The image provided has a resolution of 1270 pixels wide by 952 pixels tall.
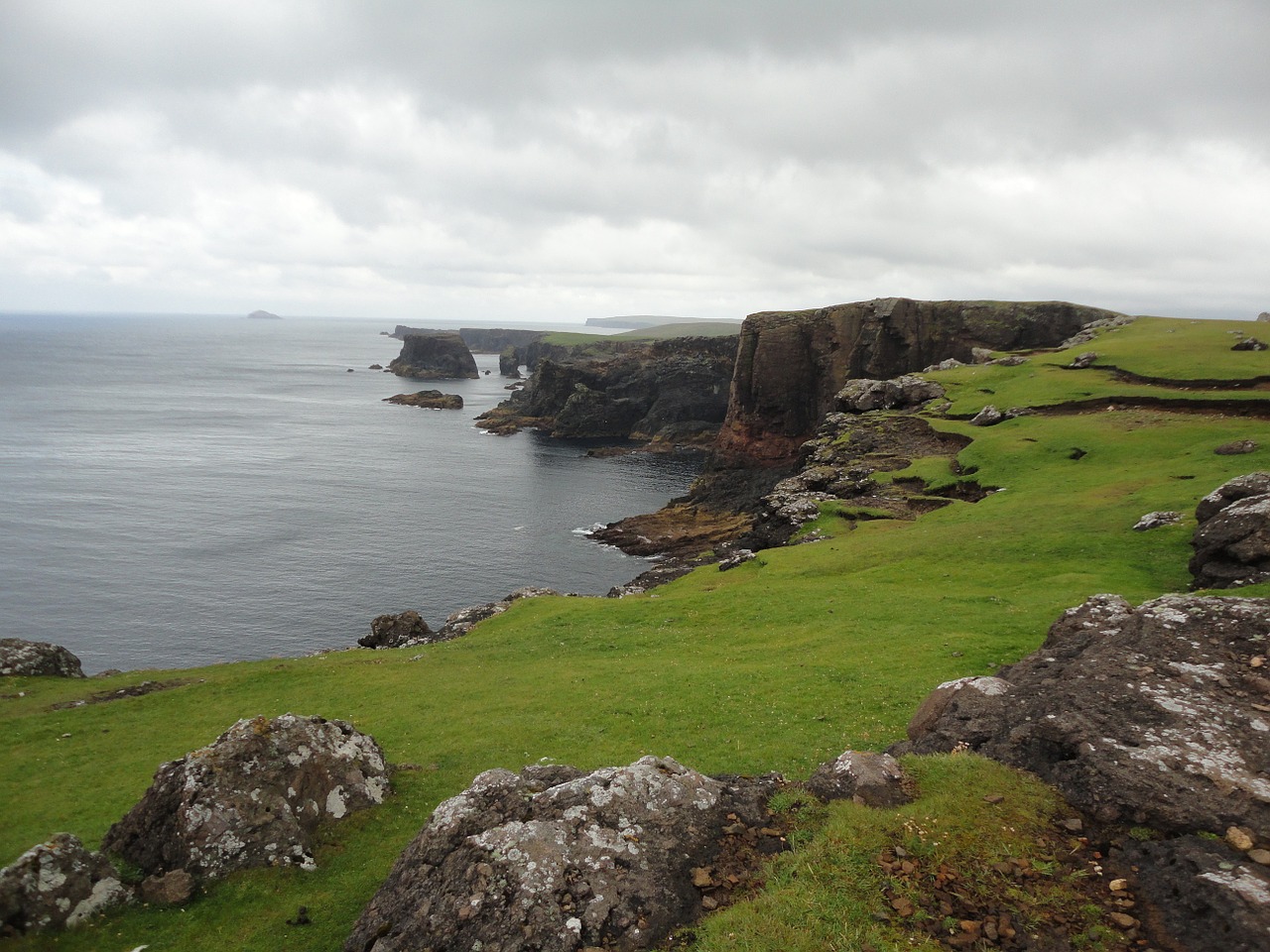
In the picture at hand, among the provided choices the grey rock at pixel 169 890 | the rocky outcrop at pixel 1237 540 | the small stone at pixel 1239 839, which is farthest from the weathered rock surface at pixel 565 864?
the rocky outcrop at pixel 1237 540

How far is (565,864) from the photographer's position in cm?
1187

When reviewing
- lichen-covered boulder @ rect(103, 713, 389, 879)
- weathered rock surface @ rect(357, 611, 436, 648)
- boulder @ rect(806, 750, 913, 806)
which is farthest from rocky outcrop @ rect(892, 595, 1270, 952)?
weathered rock surface @ rect(357, 611, 436, 648)

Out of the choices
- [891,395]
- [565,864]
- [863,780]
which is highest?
[891,395]

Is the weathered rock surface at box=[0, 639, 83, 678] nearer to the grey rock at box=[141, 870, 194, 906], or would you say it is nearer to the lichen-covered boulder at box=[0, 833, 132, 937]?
the lichen-covered boulder at box=[0, 833, 132, 937]

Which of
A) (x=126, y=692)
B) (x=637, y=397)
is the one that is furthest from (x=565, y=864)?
(x=637, y=397)

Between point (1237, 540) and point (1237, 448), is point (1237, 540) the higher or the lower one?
the lower one

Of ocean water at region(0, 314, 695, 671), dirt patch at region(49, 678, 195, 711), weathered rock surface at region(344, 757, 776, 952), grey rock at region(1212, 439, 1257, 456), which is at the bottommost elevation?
ocean water at region(0, 314, 695, 671)

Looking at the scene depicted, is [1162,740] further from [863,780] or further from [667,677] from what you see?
[667,677]

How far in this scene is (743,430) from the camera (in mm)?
127000

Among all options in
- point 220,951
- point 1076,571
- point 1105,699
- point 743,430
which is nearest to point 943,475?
point 1076,571

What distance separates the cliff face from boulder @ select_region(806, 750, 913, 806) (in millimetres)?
103926

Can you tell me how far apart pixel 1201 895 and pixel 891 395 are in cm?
7394

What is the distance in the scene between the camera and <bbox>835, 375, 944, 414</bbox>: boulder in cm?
7669

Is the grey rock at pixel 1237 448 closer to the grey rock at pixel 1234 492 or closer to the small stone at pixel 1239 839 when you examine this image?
the grey rock at pixel 1234 492
